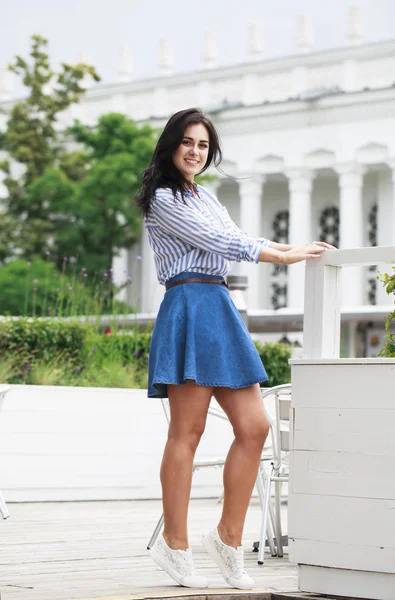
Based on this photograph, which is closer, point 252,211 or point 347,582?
point 347,582

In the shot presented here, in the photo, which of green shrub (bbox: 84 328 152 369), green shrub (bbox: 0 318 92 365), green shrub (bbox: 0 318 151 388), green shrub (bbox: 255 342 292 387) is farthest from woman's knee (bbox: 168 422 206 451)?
green shrub (bbox: 255 342 292 387)

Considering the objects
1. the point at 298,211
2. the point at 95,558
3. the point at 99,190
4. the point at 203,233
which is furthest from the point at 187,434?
the point at 298,211

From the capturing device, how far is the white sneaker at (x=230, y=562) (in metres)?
3.88

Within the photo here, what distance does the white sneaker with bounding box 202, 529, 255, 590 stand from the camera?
3883 millimetres

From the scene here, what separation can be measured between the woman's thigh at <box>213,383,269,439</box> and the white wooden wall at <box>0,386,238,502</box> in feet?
14.6

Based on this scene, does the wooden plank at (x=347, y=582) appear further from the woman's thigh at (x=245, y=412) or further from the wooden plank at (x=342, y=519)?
the woman's thigh at (x=245, y=412)

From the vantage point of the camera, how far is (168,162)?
409 centimetres

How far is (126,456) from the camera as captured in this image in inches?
348

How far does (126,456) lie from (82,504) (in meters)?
0.68

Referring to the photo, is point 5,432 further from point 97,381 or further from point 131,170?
point 131,170

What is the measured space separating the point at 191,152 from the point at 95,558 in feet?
5.96

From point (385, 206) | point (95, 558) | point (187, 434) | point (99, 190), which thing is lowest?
point (95, 558)

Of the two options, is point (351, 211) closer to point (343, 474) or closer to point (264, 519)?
point (264, 519)

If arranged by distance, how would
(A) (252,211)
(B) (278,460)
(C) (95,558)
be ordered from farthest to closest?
(A) (252,211), (B) (278,460), (C) (95,558)
